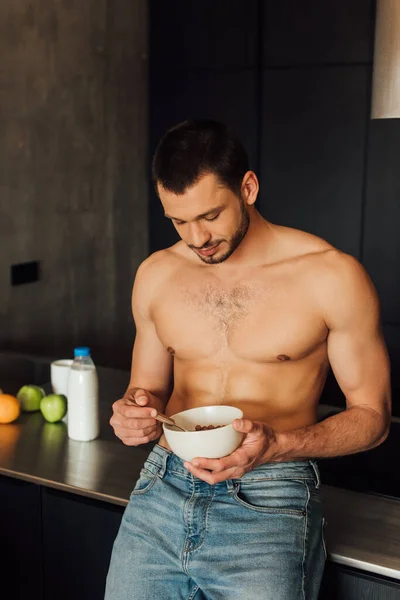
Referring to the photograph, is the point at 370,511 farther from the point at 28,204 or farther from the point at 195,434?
the point at 28,204

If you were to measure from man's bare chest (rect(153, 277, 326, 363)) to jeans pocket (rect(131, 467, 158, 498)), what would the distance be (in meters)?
0.24

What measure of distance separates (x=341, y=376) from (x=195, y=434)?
1.21 ft

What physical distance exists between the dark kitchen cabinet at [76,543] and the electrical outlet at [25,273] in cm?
141

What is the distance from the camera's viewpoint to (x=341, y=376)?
1.35 meters

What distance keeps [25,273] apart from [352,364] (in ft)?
5.97

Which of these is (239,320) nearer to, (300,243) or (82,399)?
(300,243)

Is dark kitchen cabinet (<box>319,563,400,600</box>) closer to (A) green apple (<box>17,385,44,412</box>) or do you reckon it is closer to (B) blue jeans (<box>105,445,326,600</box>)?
(B) blue jeans (<box>105,445,326,600</box>)

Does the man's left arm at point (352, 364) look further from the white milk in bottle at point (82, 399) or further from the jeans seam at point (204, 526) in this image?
the white milk in bottle at point (82, 399)

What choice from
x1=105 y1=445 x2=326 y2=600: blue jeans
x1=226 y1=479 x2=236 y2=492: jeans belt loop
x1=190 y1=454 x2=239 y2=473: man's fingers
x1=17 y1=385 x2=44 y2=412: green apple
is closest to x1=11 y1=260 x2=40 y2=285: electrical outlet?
x1=17 y1=385 x2=44 y2=412: green apple

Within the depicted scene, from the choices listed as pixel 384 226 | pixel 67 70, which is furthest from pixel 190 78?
pixel 384 226

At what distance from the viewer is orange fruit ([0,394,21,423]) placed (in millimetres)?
1832

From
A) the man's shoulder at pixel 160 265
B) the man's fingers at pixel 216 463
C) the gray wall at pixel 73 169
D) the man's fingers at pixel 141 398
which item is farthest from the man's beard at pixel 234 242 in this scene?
the gray wall at pixel 73 169

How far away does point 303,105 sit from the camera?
11.3 feet

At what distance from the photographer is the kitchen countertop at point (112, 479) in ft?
4.07
